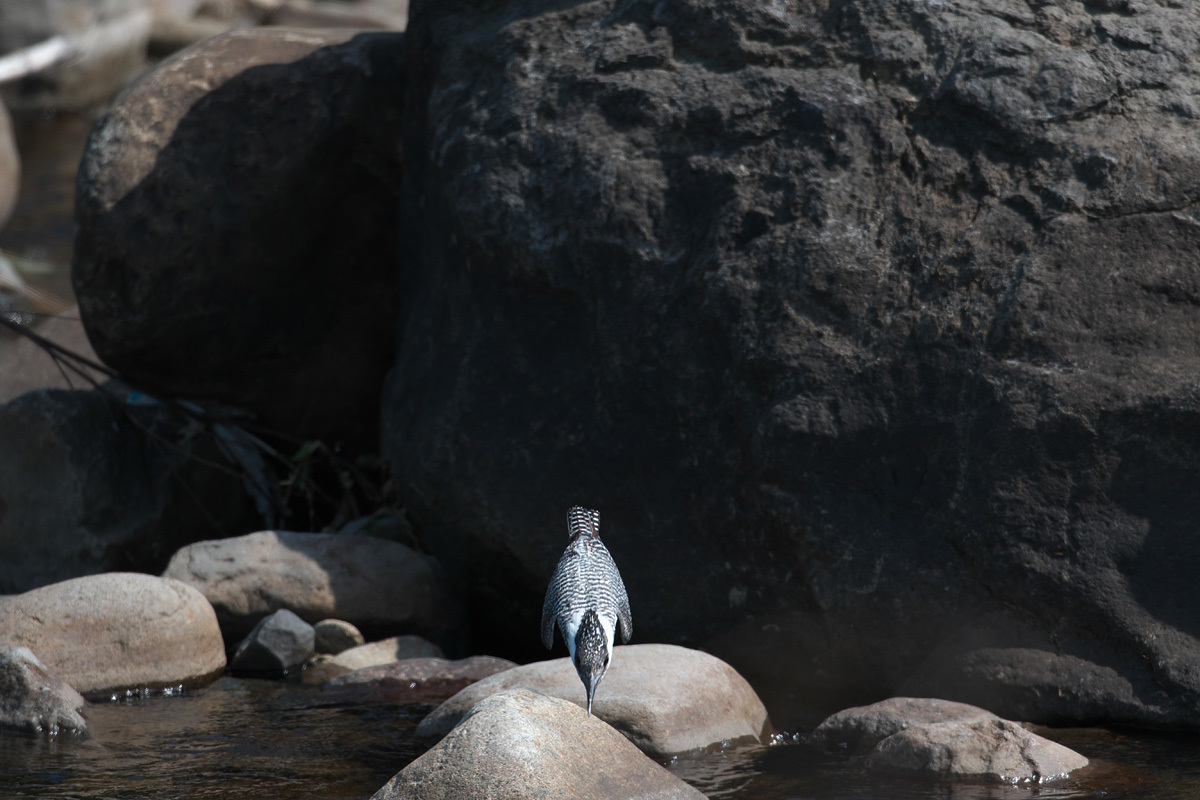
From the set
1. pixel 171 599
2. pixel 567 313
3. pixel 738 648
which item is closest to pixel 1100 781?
pixel 738 648

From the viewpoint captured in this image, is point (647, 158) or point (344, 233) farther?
point (344, 233)

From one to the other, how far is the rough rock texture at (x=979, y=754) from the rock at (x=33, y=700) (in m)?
2.97

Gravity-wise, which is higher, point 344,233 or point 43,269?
point 344,233

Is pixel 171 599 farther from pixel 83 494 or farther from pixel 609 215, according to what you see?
pixel 609 215

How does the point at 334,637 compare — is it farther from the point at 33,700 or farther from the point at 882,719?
the point at 882,719

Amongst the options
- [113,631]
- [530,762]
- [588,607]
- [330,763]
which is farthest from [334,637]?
[530,762]

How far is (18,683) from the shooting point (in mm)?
4988

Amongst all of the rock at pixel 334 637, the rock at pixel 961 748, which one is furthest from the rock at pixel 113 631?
the rock at pixel 961 748

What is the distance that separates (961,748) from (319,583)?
3140 millimetres

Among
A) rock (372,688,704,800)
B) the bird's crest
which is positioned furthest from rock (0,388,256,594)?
rock (372,688,704,800)

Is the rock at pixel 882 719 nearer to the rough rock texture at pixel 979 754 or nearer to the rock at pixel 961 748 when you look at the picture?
the rock at pixel 961 748

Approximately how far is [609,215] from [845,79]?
1.15 meters

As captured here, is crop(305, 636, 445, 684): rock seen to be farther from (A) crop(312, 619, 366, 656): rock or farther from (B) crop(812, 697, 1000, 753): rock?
(B) crop(812, 697, 1000, 753): rock

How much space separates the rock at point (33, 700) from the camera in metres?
4.92
